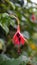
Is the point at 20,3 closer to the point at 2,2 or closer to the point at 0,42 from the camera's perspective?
the point at 2,2

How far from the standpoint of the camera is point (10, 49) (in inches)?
78.7

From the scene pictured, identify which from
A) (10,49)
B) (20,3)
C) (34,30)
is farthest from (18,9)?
(34,30)

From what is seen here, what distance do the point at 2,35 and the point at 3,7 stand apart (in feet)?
0.67

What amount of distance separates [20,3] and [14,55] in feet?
1.38

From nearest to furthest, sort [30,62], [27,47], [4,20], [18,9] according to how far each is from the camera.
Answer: [4,20] < [30,62] < [18,9] < [27,47]

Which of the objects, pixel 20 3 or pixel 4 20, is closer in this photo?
pixel 4 20

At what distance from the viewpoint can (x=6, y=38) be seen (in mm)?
1846

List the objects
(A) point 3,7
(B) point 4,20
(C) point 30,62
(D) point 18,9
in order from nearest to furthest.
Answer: (B) point 4,20
(C) point 30,62
(A) point 3,7
(D) point 18,9

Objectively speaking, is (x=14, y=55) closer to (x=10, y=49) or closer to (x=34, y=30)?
(x=10, y=49)

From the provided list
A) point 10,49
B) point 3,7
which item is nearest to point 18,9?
point 3,7

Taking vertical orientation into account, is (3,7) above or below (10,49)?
above

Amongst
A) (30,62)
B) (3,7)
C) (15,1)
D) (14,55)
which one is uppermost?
Result: (15,1)

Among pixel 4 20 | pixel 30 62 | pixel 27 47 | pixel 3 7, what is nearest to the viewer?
pixel 4 20

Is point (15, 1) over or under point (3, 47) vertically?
over
